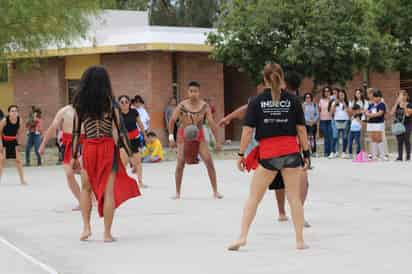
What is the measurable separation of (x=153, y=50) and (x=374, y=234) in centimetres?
2273

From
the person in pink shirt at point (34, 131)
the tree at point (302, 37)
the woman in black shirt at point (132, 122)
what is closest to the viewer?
the woman in black shirt at point (132, 122)

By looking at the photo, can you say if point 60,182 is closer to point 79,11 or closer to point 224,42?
point 79,11

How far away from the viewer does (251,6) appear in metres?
30.8

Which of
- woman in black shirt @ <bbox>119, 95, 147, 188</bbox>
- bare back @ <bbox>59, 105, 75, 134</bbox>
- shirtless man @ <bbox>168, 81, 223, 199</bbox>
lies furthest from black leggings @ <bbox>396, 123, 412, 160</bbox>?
bare back @ <bbox>59, 105, 75, 134</bbox>

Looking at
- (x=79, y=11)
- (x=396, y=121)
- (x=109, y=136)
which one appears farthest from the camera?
(x=79, y=11)

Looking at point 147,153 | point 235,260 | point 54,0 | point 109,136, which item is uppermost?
point 54,0

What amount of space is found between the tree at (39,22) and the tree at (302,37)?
513cm

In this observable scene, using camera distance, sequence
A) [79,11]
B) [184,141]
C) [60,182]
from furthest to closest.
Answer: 1. [79,11]
2. [60,182]
3. [184,141]

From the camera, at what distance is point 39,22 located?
25344mm

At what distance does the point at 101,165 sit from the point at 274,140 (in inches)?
80.1

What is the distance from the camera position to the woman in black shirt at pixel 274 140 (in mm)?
9164

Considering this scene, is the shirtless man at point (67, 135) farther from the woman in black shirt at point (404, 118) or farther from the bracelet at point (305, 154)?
the woman in black shirt at point (404, 118)

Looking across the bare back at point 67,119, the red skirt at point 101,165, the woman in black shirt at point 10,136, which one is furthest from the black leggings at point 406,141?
the red skirt at point 101,165

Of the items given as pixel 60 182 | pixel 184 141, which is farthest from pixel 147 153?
pixel 184 141
